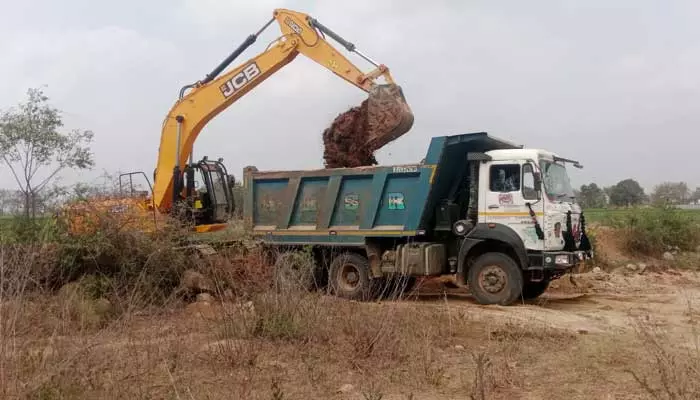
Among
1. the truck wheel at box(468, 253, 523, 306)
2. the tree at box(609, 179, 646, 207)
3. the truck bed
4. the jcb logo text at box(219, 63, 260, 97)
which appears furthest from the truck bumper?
the tree at box(609, 179, 646, 207)

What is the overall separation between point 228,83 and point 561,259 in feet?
23.3

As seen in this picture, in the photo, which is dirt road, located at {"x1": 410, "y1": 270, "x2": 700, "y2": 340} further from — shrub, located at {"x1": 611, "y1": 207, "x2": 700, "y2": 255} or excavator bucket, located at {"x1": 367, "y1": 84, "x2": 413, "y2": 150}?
excavator bucket, located at {"x1": 367, "y1": 84, "x2": 413, "y2": 150}

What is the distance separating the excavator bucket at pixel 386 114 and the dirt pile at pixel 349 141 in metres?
0.17

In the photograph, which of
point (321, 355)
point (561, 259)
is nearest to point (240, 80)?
point (561, 259)

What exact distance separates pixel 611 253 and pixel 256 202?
10.9 meters

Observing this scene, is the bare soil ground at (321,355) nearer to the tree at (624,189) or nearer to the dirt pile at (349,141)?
the dirt pile at (349,141)

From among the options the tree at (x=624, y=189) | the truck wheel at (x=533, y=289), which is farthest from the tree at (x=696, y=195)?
the truck wheel at (x=533, y=289)

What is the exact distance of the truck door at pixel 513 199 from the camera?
1023 cm

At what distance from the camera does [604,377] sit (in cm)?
568

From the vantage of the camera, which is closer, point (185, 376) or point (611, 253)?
point (185, 376)

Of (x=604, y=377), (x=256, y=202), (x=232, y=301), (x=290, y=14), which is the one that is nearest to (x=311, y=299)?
(x=232, y=301)

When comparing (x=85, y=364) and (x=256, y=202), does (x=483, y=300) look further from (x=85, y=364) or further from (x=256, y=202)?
(x=85, y=364)

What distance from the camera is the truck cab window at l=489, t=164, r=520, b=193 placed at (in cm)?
1045

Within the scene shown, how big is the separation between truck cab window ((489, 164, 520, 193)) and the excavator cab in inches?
206
